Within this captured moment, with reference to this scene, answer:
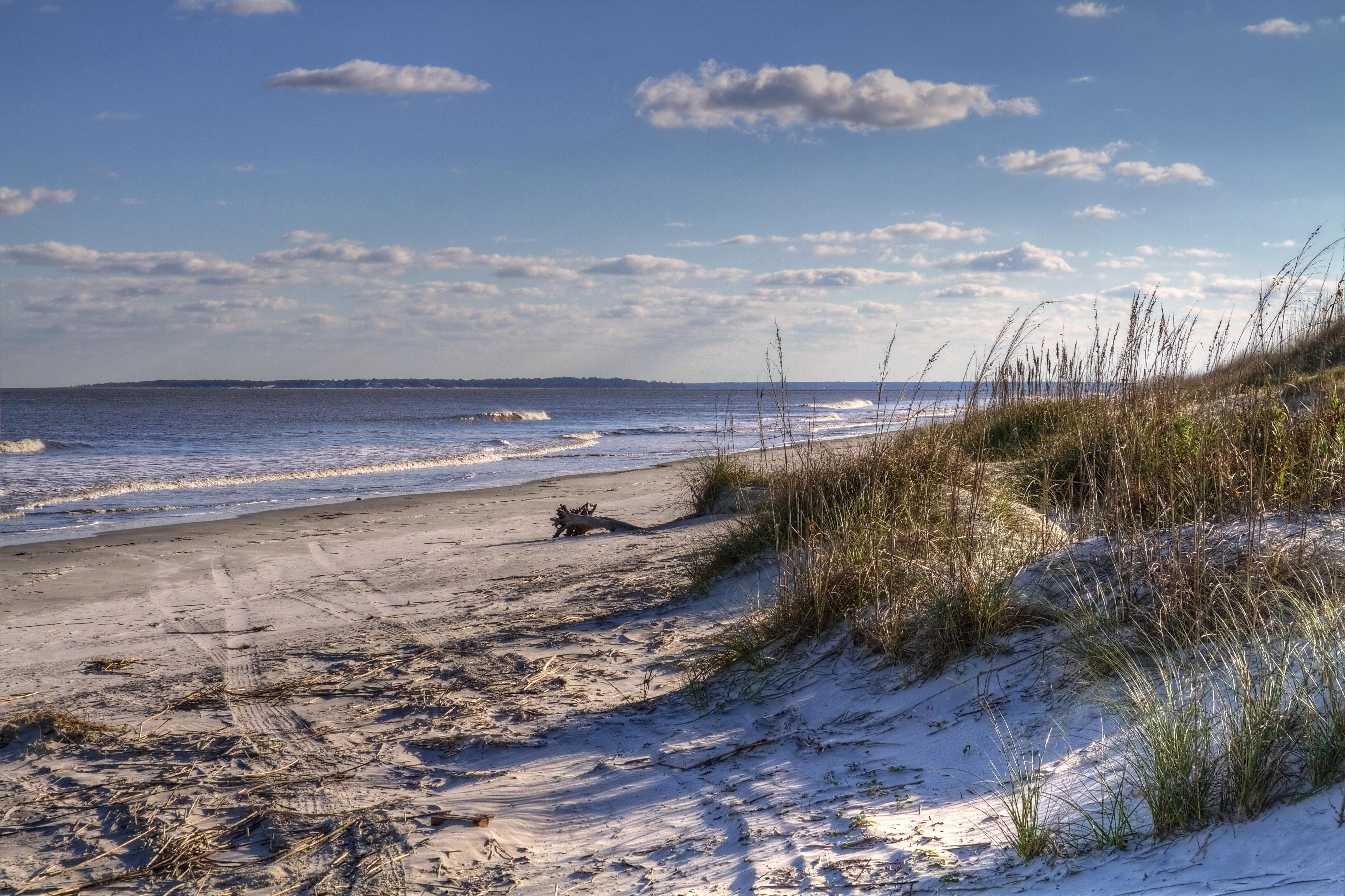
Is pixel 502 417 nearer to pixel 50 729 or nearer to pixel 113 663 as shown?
pixel 113 663

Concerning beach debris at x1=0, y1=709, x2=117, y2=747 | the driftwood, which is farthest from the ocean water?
beach debris at x1=0, y1=709, x2=117, y2=747

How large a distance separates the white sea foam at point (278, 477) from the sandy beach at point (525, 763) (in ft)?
32.4

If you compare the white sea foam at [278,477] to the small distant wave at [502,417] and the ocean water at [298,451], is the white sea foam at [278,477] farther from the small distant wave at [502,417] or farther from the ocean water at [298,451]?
the small distant wave at [502,417]

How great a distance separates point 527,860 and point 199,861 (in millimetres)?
1034

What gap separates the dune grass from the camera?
230 cm

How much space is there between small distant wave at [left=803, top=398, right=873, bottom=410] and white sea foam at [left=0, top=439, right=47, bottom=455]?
40.5 meters

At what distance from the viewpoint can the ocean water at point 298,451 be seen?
12938mm

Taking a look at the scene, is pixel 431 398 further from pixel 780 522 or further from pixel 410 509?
pixel 780 522

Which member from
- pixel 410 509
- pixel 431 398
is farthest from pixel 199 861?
pixel 431 398

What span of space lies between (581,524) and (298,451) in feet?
59.7

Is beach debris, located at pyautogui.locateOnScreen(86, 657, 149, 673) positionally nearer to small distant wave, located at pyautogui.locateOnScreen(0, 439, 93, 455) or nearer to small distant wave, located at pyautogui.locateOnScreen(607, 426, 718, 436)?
small distant wave, located at pyautogui.locateOnScreen(0, 439, 93, 455)

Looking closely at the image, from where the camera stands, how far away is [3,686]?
4676 mm

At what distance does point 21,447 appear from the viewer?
84.1 feet

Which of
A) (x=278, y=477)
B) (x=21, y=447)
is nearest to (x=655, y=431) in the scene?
(x=278, y=477)
